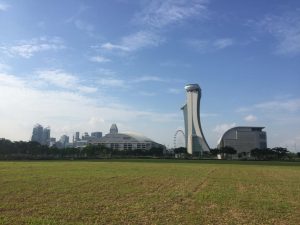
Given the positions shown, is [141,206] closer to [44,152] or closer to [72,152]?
[44,152]

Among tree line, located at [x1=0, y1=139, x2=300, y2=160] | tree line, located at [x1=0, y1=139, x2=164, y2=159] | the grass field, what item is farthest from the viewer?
tree line, located at [x1=0, y1=139, x2=300, y2=160]

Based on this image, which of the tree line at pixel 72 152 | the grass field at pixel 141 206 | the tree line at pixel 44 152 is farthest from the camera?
the tree line at pixel 72 152

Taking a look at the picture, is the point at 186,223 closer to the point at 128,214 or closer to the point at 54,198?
the point at 128,214

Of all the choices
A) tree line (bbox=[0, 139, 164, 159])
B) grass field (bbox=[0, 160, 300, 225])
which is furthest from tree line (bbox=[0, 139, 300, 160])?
grass field (bbox=[0, 160, 300, 225])

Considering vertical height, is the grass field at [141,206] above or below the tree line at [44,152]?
below

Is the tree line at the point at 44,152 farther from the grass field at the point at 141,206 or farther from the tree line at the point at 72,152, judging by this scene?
the grass field at the point at 141,206

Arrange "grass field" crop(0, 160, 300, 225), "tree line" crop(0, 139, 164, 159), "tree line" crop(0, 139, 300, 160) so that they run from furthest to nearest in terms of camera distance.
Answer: "tree line" crop(0, 139, 300, 160) → "tree line" crop(0, 139, 164, 159) → "grass field" crop(0, 160, 300, 225)

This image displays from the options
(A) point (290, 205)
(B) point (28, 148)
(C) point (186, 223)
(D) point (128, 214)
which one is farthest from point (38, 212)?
(B) point (28, 148)

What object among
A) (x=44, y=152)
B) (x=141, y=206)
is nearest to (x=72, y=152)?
(x=44, y=152)

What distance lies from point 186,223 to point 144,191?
10411 mm

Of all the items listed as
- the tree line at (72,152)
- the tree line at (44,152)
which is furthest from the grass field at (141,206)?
Answer: the tree line at (72,152)

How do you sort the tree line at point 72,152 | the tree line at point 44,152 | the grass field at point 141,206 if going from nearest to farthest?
the grass field at point 141,206 → the tree line at point 44,152 → the tree line at point 72,152

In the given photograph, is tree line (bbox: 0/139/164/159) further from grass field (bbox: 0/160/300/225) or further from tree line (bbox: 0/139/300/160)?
grass field (bbox: 0/160/300/225)

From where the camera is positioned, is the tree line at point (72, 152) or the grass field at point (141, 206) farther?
the tree line at point (72, 152)
